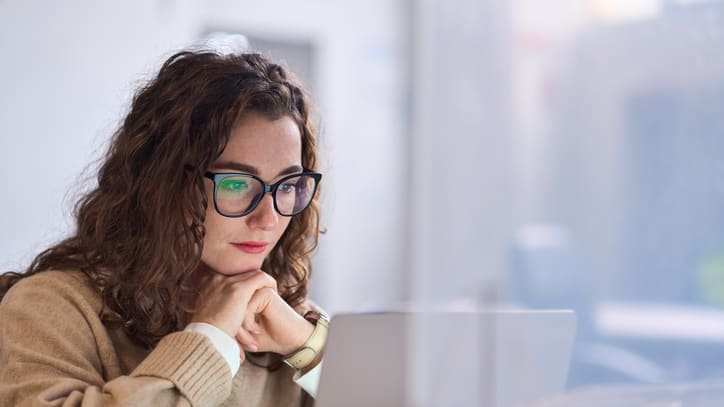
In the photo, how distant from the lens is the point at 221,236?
119cm

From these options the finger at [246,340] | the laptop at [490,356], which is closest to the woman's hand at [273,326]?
the finger at [246,340]

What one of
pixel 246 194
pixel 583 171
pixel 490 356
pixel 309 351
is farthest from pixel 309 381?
pixel 583 171

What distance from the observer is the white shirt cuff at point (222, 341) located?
42.4 inches

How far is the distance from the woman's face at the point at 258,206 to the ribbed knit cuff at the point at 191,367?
0.16 meters

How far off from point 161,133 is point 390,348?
1.43ft

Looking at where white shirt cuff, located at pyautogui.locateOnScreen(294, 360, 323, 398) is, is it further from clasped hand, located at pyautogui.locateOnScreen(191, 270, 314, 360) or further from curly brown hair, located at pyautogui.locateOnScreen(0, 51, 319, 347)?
curly brown hair, located at pyautogui.locateOnScreen(0, 51, 319, 347)

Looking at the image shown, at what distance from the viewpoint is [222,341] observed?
1.09 m

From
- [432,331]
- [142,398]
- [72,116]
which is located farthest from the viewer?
[72,116]

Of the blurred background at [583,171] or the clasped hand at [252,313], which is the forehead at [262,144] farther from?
the blurred background at [583,171]

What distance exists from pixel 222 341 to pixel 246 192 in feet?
0.66

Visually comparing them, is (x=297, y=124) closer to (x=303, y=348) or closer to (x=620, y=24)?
(x=303, y=348)

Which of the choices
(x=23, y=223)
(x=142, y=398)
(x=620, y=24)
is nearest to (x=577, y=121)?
(x=620, y=24)

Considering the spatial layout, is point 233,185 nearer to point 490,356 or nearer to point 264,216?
point 264,216

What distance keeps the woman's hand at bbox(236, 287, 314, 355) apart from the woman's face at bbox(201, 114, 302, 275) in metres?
→ 0.05
